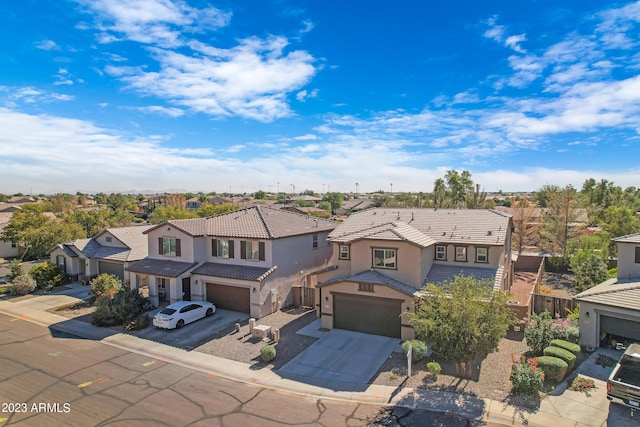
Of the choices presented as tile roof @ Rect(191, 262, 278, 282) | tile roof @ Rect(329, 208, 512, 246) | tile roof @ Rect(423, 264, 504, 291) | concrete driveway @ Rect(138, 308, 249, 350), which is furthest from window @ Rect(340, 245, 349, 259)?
concrete driveway @ Rect(138, 308, 249, 350)

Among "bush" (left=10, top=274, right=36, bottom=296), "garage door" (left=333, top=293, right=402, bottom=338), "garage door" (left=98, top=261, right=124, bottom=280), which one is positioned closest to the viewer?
"garage door" (left=333, top=293, right=402, bottom=338)

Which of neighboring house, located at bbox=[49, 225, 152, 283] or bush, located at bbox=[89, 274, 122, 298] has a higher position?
neighboring house, located at bbox=[49, 225, 152, 283]

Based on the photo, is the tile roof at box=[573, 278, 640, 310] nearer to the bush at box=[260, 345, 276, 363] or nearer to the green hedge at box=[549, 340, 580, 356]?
the green hedge at box=[549, 340, 580, 356]

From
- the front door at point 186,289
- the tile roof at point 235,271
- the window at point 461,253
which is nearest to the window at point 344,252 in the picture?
the tile roof at point 235,271

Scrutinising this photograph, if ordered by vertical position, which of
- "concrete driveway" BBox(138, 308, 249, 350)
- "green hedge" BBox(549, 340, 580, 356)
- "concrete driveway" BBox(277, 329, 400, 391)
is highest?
"green hedge" BBox(549, 340, 580, 356)

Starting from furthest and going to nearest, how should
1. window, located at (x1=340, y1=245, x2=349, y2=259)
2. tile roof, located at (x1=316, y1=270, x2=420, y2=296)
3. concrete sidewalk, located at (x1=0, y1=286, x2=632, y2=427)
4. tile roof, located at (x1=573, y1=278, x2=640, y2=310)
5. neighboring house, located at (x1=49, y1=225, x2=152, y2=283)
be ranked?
neighboring house, located at (x1=49, y1=225, x2=152, y2=283)
window, located at (x1=340, y1=245, x2=349, y2=259)
tile roof, located at (x1=316, y1=270, x2=420, y2=296)
tile roof, located at (x1=573, y1=278, x2=640, y2=310)
concrete sidewalk, located at (x1=0, y1=286, x2=632, y2=427)

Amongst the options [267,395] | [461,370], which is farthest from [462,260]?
[267,395]

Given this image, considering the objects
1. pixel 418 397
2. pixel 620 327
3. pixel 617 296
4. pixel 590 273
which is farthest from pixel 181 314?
pixel 590 273

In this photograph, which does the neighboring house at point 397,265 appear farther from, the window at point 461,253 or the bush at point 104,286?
the bush at point 104,286
